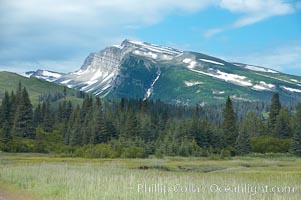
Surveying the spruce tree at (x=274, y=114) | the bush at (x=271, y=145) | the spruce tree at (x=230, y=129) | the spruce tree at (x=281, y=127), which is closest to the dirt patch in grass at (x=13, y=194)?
the bush at (x=271, y=145)

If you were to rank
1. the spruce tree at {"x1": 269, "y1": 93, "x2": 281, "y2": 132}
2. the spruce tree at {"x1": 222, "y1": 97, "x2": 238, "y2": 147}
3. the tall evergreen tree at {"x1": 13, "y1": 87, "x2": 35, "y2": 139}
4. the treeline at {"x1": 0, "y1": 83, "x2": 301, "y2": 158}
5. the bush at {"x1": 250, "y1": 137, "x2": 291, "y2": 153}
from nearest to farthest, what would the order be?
the treeline at {"x1": 0, "y1": 83, "x2": 301, "y2": 158}, the bush at {"x1": 250, "y1": 137, "x2": 291, "y2": 153}, the spruce tree at {"x1": 222, "y1": 97, "x2": 238, "y2": 147}, the tall evergreen tree at {"x1": 13, "y1": 87, "x2": 35, "y2": 139}, the spruce tree at {"x1": 269, "y1": 93, "x2": 281, "y2": 132}

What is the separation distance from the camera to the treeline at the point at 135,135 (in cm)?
10894

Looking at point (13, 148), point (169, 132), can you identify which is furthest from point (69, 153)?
point (169, 132)

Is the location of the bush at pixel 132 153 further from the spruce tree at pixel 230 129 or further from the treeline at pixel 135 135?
the spruce tree at pixel 230 129

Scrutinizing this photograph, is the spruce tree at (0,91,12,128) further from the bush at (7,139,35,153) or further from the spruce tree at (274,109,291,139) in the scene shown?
the spruce tree at (274,109,291,139)

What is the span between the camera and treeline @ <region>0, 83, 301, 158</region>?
357ft

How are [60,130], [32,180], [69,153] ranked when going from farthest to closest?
[60,130], [69,153], [32,180]

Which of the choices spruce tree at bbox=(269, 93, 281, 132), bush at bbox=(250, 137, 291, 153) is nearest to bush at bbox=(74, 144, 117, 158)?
bush at bbox=(250, 137, 291, 153)

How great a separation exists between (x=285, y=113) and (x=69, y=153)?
234 ft

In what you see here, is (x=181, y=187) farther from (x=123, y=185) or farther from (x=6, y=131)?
(x=6, y=131)

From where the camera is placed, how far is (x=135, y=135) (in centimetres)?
12556

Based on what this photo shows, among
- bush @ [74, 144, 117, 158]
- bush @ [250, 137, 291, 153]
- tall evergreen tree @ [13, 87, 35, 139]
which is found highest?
tall evergreen tree @ [13, 87, 35, 139]

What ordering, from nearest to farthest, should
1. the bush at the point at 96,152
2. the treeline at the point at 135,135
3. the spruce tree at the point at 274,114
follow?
the bush at the point at 96,152
the treeline at the point at 135,135
the spruce tree at the point at 274,114

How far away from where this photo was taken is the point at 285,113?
142 m
